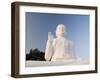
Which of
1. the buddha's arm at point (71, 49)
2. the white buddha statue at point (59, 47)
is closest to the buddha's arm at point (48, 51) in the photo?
the white buddha statue at point (59, 47)

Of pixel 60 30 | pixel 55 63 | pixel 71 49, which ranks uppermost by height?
pixel 60 30

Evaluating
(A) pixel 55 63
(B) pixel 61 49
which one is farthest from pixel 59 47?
(A) pixel 55 63

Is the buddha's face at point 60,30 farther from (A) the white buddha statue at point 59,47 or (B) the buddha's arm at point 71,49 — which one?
(B) the buddha's arm at point 71,49

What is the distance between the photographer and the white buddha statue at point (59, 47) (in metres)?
1.86

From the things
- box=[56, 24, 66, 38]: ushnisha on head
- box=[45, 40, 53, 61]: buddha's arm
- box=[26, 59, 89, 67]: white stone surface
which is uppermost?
box=[56, 24, 66, 38]: ushnisha on head

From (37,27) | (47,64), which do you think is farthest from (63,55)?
(37,27)

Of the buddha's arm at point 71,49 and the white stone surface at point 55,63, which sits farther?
the buddha's arm at point 71,49

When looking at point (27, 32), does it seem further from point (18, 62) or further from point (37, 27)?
point (18, 62)

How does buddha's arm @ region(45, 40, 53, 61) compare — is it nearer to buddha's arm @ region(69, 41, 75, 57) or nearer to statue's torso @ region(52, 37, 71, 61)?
statue's torso @ region(52, 37, 71, 61)

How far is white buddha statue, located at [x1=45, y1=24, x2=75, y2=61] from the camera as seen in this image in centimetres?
186

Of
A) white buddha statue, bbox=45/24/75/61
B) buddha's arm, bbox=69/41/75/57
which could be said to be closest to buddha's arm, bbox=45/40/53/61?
white buddha statue, bbox=45/24/75/61

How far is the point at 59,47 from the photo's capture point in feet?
6.22

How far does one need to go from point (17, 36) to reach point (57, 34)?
12.9 inches

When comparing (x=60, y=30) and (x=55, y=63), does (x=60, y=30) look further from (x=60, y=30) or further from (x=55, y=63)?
(x=55, y=63)
